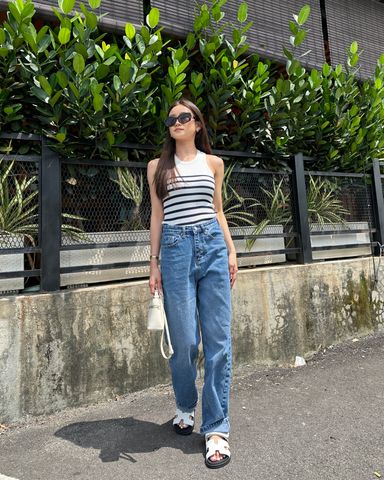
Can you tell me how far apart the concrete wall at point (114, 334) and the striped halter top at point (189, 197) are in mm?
1098

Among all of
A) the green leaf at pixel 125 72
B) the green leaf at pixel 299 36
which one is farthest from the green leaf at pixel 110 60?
the green leaf at pixel 299 36

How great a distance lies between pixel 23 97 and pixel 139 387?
250cm

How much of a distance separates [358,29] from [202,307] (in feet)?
17.6

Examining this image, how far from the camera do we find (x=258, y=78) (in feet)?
11.6

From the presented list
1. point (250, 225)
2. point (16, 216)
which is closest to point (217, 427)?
point (16, 216)

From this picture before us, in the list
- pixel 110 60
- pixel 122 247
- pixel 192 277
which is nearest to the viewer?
pixel 192 277

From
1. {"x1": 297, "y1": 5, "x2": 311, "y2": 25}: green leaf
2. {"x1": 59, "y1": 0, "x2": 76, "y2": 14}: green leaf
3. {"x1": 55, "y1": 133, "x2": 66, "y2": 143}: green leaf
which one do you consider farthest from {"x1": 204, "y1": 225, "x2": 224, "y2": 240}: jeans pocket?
{"x1": 297, "y1": 5, "x2": 311, "y2": 25}: green leaf

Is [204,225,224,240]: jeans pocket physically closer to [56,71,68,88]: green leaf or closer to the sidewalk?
the sidewalk

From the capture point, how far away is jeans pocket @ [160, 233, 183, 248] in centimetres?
200

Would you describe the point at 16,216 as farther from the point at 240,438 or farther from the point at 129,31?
the point at 240,438

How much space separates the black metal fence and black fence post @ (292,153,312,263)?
0.01 meters

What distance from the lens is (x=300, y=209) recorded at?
4070mm

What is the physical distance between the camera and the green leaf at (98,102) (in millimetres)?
2717

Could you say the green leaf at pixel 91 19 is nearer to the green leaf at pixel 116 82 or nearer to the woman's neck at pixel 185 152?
the green leaf at pixel 116 82
